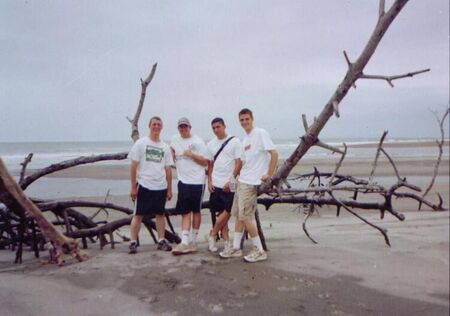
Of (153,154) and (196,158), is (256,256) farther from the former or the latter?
(153,154)

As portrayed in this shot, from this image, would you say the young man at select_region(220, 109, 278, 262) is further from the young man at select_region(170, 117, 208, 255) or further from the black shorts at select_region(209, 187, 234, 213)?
the young man at select_region(170, 117, 208, 255)

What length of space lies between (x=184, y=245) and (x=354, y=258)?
2.11 metres

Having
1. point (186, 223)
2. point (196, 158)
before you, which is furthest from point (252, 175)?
point (186, 223)

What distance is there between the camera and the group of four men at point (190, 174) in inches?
183

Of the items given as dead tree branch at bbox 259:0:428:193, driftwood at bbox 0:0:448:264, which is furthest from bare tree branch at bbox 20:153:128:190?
dead tree branch at bbox 259:0:428:193

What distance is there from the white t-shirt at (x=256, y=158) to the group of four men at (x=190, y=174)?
0.02 m

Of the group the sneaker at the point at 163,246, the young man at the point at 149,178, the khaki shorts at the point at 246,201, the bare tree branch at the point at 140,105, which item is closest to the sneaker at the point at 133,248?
the young man at the point at 149,178

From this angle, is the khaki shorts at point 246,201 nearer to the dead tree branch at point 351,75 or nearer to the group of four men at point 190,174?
the group of four men at point 190,174

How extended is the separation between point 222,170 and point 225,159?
0.49ft

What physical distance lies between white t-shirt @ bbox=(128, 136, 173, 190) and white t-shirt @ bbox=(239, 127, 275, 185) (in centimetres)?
108

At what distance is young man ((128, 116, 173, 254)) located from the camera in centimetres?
478

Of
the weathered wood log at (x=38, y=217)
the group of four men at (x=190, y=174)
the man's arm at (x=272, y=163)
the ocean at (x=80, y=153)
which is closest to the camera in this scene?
the weathered wood log at (x=38, y=217)

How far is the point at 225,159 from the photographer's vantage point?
483 centimetres

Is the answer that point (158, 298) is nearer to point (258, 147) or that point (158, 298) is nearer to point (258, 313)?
point (258, 313)
